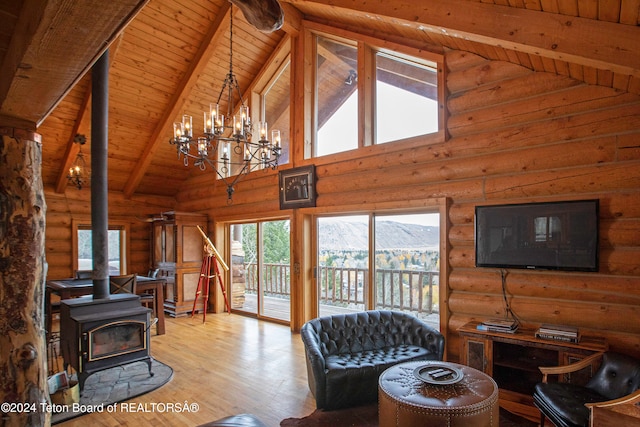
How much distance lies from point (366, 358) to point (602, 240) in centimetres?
256

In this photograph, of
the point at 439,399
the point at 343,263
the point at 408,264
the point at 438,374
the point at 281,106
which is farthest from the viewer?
the point at 281,106

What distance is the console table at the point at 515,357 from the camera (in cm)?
319

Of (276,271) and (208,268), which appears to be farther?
(208,268)

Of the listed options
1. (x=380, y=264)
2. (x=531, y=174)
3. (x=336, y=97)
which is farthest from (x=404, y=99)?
(x=380, y=264)

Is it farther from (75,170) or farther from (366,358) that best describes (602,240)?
(75,170)

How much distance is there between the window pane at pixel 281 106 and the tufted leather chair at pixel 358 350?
131 inches

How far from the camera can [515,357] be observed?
357cm

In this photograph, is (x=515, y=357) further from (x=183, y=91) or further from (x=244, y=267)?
(x=183, y=91)

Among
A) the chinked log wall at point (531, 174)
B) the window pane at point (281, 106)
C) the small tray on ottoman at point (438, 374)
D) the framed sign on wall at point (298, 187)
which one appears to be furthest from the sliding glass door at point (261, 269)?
the small tray on ottoman at point (438, 374)

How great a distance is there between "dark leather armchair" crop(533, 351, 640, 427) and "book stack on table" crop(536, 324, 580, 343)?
24 cm

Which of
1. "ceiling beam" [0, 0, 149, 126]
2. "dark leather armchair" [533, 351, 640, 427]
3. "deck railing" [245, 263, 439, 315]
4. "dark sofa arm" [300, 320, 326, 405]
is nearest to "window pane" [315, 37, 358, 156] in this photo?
"deck railing" [245, 263, 439, 315]

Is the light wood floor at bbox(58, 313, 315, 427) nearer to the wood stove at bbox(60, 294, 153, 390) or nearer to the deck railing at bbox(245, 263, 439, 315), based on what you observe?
the wood stove at bbox(60, 294, 153, 390)

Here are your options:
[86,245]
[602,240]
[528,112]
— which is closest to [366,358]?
Result: [602,240]

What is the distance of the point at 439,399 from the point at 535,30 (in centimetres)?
287
